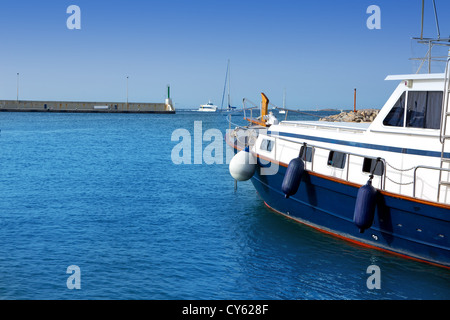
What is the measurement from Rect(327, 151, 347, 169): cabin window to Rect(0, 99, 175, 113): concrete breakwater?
138m

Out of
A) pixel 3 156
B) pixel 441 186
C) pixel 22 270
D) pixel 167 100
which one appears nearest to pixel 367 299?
pixel 441 186

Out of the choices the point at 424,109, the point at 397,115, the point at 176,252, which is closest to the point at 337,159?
the point at 397,115

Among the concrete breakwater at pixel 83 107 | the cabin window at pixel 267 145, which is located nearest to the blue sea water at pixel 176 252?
the cabin window at pixel 267 145

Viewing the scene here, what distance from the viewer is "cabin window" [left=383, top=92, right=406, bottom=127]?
1276cm

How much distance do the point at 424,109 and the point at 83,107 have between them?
149940 millimetres

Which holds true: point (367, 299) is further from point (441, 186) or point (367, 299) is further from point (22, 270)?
point (22, 270)

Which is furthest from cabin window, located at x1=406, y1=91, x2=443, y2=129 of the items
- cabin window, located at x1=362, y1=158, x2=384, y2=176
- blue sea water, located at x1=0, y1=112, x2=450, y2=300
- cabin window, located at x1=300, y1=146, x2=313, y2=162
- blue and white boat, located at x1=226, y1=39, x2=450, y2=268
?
blue sea water, located at x1=0, y1=112, x2=450, y2=300

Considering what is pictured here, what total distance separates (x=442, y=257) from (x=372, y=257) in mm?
1898

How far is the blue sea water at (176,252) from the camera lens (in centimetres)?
1152

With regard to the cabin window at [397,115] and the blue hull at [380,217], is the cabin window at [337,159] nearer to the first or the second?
the blue hull at [380,217]

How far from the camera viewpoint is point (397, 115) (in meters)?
12.9

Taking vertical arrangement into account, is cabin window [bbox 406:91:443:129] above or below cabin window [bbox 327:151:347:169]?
above

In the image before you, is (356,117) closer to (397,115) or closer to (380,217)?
(397,115)

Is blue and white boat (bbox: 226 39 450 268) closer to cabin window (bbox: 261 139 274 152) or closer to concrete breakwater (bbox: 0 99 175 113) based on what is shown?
cabin window (bbox: 261 139 274 152)
